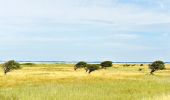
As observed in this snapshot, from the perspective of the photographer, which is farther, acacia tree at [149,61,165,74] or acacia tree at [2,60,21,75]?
acacia tree at [149,61,165,74]

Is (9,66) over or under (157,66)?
over

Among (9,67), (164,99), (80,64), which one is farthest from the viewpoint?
(80,64)

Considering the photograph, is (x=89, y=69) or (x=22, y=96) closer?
(x=22, y=96)

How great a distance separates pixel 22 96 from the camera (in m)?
23.6

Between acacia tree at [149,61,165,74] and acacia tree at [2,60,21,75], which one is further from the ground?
acacia tree at [2,60,21,75]

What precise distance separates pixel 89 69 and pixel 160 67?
18.6 metres

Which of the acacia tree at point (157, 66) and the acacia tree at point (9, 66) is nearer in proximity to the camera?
the acacia tree at point (9, 66)

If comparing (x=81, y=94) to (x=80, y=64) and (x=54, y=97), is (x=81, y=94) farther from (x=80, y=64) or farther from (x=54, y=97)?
(x=80, y=64)

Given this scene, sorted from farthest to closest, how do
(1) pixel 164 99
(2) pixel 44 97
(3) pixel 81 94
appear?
(3) pixel 81 94 → (2) pixel 44 97 → (1) pixel 164 99

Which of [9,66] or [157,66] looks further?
[157,66]

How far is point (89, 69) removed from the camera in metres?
109

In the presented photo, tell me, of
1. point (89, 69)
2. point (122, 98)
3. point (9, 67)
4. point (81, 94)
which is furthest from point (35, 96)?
point (89, 69)

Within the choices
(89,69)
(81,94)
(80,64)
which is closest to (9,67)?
(89,69)

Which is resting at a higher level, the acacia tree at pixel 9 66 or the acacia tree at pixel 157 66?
the acacia tree at pixel 9 66
